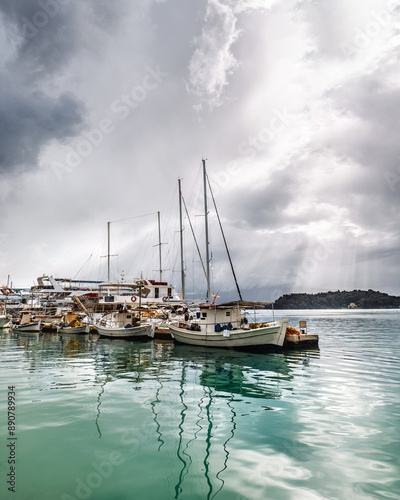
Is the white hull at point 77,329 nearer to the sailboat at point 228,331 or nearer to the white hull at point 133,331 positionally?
the white hull at point 133,331

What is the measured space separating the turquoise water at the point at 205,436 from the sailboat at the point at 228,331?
308 inches

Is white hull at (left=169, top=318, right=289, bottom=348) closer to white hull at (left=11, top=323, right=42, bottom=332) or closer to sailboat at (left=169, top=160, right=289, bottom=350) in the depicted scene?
sailboat at (left=169, top=160, right=289, bottom=350)

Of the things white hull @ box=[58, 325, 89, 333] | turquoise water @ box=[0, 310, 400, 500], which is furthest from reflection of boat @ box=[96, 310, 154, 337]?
turquoise water @ box=[0, 310, 400, 500]

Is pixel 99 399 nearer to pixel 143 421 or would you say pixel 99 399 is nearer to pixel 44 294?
pixel 143 421

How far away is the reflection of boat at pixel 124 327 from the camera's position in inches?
1499

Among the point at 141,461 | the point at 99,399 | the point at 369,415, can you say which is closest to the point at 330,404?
the point at 369,415

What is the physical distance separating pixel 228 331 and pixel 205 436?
18291mm

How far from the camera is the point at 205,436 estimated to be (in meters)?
8.66

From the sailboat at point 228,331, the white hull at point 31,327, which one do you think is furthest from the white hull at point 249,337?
the white hull at point 31,327

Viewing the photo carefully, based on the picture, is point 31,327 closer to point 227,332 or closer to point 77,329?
point 77,329

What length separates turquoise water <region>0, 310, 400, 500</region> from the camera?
6176 mm

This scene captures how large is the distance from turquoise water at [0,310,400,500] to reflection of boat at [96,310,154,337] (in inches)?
796

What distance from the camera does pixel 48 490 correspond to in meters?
6.02

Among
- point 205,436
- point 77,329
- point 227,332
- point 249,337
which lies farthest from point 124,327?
point 205,436
